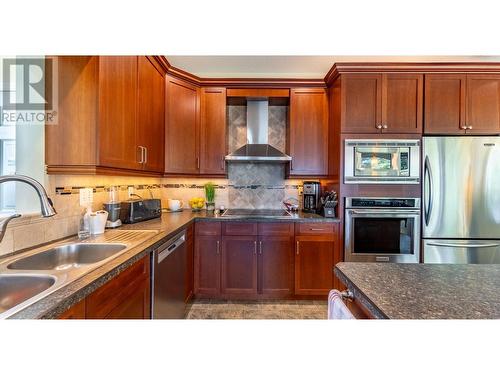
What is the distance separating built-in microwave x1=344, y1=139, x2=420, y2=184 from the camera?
7.84 ft

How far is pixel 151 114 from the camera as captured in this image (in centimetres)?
226

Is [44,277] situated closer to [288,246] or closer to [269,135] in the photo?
[288,246]

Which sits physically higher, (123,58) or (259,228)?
(123,58)

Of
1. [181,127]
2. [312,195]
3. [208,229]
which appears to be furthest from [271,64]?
[208,229]

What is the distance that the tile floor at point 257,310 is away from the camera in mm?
2304

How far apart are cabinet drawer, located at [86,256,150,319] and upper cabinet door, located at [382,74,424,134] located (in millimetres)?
2490

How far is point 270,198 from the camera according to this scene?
3.22m

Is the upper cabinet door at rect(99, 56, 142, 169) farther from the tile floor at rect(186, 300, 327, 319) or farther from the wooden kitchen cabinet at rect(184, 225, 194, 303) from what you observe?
the tile floor at rect(186, 300, 327, 319)

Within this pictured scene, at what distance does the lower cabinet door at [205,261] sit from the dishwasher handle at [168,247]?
44 cm

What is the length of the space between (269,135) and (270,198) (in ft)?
2.76

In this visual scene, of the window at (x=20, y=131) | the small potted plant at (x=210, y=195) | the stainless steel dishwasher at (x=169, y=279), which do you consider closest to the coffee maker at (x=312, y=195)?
the small potted plant at (x=210, y=195)

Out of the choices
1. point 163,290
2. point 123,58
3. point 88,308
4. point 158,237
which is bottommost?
point 163,290
